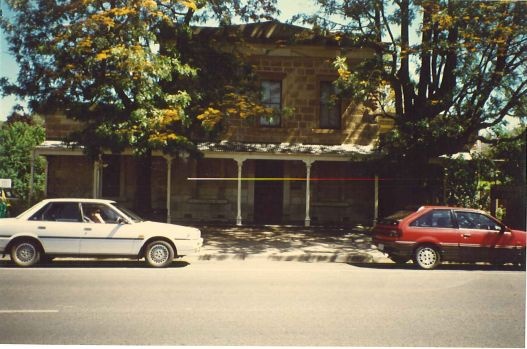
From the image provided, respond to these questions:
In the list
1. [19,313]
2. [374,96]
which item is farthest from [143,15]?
[19,313]

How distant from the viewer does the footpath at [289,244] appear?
42.3ft

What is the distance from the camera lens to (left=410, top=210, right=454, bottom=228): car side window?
11586 millimetres

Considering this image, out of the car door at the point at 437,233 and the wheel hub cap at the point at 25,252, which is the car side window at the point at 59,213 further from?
the car door at the point at 437,233

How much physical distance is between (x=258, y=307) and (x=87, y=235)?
17.1 ft

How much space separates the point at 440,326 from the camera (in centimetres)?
640

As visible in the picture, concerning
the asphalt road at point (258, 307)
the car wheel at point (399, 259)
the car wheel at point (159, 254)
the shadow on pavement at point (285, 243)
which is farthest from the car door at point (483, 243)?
the car wheel at point (159, 254)

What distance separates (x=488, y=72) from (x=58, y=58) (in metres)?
12.5

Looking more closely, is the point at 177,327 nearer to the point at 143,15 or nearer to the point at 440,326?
the point at 440,326

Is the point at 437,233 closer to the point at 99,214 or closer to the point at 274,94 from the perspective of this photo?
the point at 99,214

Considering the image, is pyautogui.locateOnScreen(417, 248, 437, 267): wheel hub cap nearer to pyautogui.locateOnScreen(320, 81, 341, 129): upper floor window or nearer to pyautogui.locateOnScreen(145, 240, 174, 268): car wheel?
pyautogui.locateOnScreen(145, 240, 174, 268): car wheel

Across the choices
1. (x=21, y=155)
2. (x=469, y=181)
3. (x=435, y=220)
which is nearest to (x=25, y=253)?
(x=435, y=220)

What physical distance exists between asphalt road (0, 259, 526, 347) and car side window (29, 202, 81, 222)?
43.3 inches

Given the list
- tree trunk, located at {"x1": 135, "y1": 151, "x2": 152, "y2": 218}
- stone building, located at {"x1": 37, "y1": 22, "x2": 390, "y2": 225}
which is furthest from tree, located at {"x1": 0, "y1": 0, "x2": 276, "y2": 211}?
stone building, located at {"x1": 37, "y1": 22, "x2": 390, "y2": 225}

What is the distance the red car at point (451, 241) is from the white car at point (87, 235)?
5094 mm
